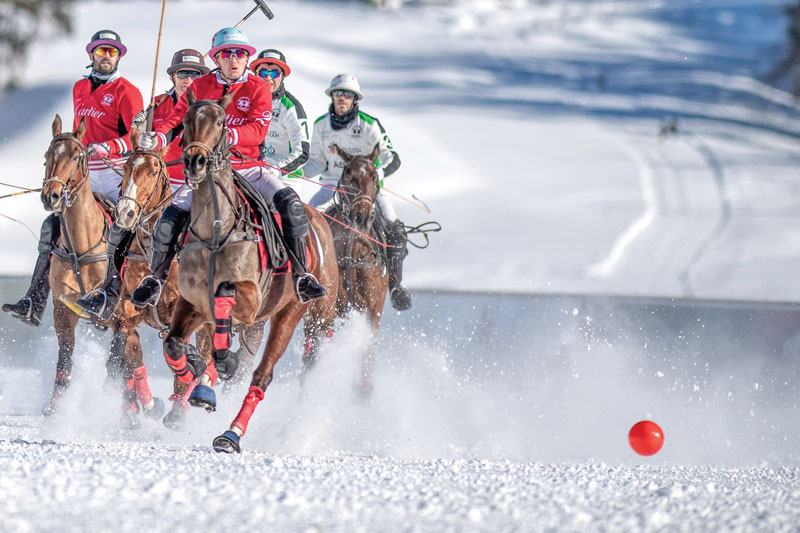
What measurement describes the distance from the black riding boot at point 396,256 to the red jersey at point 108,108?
8.71 ft

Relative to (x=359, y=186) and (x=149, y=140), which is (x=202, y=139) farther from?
(x=359, y=186)

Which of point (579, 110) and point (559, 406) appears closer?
point (559, 406)

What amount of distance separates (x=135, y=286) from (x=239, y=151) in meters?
1.50

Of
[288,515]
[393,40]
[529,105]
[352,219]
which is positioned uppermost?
[393,40]

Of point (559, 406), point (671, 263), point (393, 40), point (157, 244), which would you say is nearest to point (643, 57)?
point (393, 40)

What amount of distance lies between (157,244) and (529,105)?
38.6m

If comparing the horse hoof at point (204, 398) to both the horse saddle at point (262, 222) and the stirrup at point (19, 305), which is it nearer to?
the horse saddle at point (262, 222)

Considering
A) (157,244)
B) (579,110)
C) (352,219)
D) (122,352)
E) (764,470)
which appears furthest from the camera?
(579,110)

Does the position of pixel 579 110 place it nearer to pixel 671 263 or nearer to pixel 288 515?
pixel 671 263

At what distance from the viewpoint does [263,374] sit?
24.8 feet

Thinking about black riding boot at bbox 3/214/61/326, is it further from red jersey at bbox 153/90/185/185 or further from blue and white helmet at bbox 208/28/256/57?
blue and white helmet at bbox 208/28/256/57

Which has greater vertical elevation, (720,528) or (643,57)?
(643,57)

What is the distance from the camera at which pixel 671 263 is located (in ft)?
73.5

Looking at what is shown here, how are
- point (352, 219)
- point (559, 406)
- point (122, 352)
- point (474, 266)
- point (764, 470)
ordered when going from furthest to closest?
1. point (474, 266)
2. point (559, 406)
3. point (352, 219)
4. point (122, 352)
5. point (764, 470)
